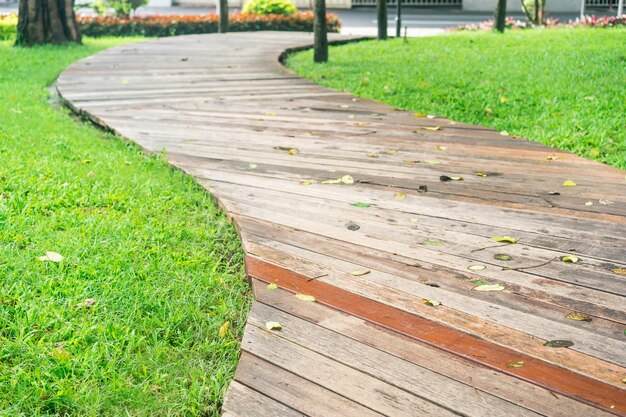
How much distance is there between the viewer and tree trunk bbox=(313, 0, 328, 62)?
9617mm

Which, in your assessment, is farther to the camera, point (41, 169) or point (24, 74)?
point (24, 74)

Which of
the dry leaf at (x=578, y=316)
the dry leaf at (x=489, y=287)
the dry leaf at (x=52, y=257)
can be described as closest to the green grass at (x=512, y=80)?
the dry leaf at (x=489, y=287)

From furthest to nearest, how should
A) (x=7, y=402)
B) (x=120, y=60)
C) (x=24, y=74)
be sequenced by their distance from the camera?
(x=120, y=60)
(x=24, y=74)
(x=7, y=402)

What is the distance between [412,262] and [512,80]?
17.1 feet

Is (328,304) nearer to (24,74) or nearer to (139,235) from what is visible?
(139,235)

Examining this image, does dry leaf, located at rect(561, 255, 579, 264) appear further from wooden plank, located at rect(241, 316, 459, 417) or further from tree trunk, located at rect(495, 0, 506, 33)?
tree trunk, located at rect(495, 0, 506, 33)

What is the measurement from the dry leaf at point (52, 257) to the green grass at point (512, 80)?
3.43m

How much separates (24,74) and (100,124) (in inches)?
148

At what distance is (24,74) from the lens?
981 cm

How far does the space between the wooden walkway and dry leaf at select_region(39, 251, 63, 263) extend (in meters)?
0.80

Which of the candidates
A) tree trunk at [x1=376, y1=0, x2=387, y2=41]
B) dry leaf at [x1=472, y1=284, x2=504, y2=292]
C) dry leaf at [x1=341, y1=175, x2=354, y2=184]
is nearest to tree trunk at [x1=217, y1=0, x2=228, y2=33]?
tree trunk at [x1=376, y1=0, x2=387, y2=41]

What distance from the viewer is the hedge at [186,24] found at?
16969 mm

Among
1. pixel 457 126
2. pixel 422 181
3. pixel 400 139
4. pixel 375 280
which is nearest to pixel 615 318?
pixel 375 280

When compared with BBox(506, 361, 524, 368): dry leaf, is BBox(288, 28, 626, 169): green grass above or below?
above
